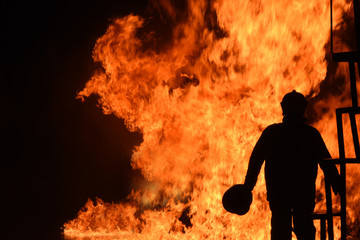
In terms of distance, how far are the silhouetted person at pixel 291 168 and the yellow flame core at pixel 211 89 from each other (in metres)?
2.69

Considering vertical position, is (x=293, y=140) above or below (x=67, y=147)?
below

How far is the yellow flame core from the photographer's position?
672 centimetres

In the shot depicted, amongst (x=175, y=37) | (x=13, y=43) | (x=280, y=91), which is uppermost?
(x=13, y=43)

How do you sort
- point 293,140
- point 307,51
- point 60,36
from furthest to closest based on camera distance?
point 60,36 → point 307,51 → point 293,140

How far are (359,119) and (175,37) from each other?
11.6 ft

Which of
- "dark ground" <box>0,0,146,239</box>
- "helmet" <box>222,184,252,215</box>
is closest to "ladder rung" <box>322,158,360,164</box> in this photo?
"helmet" <box>222,184,252,215</box>

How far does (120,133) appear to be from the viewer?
12836mm

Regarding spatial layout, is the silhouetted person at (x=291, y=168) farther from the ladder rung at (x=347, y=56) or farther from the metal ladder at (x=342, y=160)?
the ladder rung at (x=347, y=56)

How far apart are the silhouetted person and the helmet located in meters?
0.08

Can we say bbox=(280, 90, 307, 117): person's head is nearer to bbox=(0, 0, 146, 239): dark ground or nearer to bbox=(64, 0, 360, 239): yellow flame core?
bbox=(64, 0, 360, 239): yellow flame core

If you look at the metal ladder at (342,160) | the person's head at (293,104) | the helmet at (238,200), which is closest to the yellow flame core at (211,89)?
the metal ladder at (342,160)

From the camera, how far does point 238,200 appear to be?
3.96 m

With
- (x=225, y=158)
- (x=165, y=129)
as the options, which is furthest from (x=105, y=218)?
(x=225, y=158)

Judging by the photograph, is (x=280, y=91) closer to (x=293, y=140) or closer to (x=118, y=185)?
(x=293, y=140)
